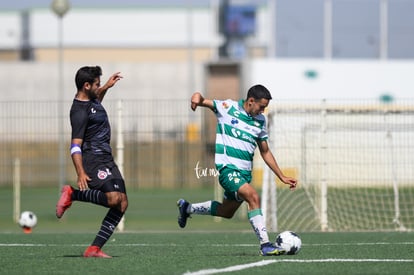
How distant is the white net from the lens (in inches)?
794

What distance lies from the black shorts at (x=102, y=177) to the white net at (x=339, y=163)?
758 centimetres

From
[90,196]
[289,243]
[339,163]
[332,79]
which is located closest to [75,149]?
[90,196]

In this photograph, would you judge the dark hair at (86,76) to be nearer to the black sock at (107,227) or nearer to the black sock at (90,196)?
the black sock at (90,196)

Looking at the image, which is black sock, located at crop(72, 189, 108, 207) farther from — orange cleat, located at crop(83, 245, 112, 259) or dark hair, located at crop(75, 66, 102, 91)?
dark hair, located at crop(75, 66, 102, 91)

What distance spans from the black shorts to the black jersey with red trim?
130mm

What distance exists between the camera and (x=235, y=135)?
42.5 feet

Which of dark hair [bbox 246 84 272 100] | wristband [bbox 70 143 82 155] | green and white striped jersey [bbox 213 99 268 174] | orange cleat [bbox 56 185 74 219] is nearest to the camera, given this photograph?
orange cleat [bbox 56 185 74 219]

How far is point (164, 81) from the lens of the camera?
42250 millimetres

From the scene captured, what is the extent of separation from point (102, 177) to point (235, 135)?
167 cm

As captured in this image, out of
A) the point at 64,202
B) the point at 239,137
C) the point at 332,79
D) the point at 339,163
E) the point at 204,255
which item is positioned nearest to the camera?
the point at 64,202

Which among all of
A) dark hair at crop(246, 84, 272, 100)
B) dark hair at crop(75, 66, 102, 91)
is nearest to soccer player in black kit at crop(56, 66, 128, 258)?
dark hair at crop(75, 66, 102, 91)

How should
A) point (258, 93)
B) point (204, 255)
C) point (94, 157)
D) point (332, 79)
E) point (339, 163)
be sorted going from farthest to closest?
point (332, 79)
point (339, 163)
point (258, 93)
point (204, 255)
point (94, 157)

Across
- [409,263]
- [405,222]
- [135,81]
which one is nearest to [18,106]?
[405,222]

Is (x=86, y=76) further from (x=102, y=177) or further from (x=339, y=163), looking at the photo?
(x=339, y=163)
